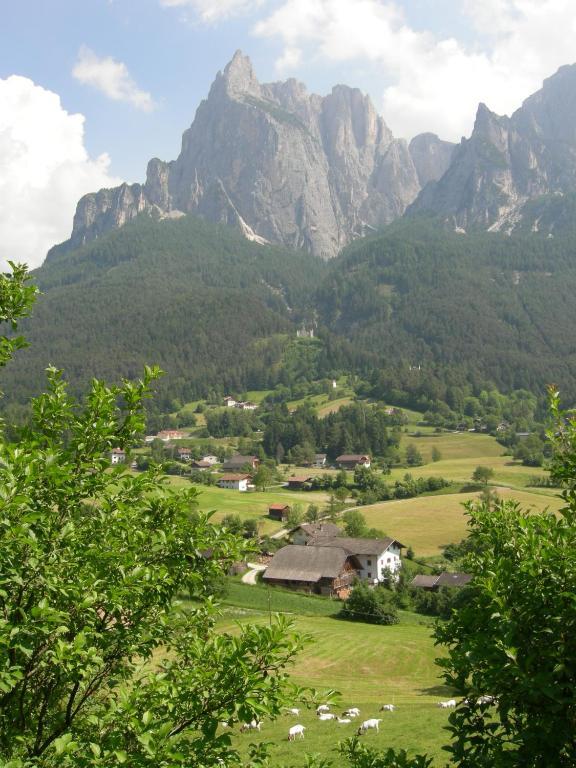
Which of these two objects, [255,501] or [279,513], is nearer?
[279,513]

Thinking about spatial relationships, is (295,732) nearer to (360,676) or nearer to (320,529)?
(360,676)

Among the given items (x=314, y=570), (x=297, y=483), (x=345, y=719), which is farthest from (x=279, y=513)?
(x=345, y=719)

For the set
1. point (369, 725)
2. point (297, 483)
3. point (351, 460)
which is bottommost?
point (297, 483)

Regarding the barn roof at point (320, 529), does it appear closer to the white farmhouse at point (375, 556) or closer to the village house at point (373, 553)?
the village house at point (373, 553)

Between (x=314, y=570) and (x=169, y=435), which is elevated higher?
(x=169, y=435)

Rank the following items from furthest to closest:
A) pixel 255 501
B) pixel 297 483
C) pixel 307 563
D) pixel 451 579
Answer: pixel 297 483, pixel 255 501, pixel 307 563, pixel 451 579

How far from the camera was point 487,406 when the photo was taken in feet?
643

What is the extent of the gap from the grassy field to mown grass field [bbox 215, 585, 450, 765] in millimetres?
22466

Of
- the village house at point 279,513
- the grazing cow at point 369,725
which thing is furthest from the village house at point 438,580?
the grazing cow at point 369,725

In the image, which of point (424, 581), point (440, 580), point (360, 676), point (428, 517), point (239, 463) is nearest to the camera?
point (360, 676)

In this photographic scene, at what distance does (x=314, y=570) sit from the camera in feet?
240

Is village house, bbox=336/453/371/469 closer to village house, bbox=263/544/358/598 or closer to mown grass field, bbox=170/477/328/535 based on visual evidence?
mown grass field, bbox=170/477/328/535

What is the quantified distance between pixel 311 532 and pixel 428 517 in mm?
19929

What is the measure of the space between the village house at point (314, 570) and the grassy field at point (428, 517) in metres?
13.9
